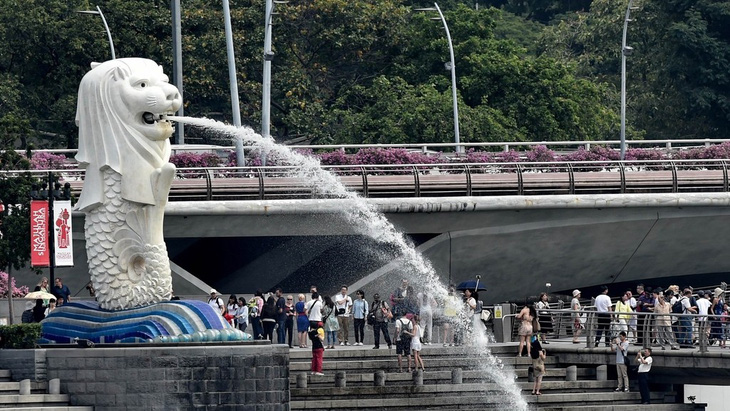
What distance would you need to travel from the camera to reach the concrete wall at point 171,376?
34.9m

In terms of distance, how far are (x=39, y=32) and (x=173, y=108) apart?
36.5 meters

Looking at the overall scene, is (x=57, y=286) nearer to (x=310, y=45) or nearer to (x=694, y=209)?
(x=694, y=209)

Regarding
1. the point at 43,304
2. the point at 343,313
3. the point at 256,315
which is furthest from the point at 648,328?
the point at 43,304

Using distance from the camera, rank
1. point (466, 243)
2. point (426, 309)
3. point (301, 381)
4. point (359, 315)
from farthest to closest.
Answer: point (466, 243) < point (359, 315) < point (426, 309) < point (301, 381)

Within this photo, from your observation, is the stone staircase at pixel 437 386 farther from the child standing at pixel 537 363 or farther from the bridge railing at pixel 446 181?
the bridge railing at pixel 446 181

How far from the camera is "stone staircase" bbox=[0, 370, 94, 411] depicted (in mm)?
34375

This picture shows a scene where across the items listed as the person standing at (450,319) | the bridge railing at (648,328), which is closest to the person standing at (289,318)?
the person standing at (450,319)

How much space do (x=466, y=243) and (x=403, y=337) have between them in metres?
13.3

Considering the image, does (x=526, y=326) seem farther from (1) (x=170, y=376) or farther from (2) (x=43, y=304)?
(1) (x=170, y=376)

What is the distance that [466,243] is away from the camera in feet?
182

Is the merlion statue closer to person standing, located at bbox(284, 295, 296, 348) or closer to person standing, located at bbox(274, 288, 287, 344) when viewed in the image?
person standing, located at bbox(274, 288, 287, 344)

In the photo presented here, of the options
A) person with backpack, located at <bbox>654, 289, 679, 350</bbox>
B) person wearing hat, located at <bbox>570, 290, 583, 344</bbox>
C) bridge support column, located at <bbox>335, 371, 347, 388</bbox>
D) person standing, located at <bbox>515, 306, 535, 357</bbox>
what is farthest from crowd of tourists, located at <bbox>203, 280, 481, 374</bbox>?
person with backpack, located at <bbox>654, 289, 679, 350</bbox>

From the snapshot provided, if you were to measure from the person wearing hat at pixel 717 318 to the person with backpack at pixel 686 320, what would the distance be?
0.46 metres

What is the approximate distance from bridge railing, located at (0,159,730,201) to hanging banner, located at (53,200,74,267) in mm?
9492
